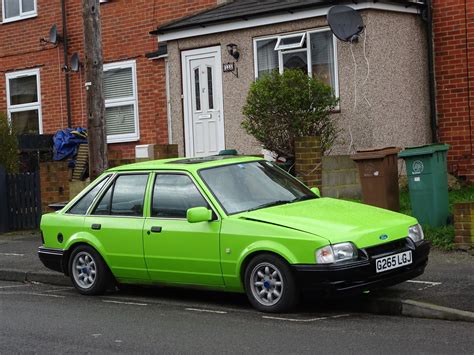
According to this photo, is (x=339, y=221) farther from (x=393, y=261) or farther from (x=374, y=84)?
(x=374, y=84)

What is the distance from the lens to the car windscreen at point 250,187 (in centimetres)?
865

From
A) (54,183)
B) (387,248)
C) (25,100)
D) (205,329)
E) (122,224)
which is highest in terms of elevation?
(25,100)

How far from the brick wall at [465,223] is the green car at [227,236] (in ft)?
6.00

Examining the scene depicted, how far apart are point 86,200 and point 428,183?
4.29 metres

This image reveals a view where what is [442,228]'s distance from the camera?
1080cm

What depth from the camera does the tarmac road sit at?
6699 millimetres

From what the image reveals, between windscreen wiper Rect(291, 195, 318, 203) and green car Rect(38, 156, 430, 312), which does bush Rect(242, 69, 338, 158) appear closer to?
green car Rect(38, 156, 430, 312)

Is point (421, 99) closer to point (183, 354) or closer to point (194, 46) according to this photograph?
point (194, 46)

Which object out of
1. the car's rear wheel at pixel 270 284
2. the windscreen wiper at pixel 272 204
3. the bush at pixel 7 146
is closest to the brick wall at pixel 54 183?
the bush at pixel 7 146

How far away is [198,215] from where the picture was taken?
8.27 m

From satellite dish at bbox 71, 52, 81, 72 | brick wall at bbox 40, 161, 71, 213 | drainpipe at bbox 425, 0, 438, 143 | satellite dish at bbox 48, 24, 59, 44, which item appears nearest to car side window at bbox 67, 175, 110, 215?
brick wall at bbox 40, 161, 71, 213

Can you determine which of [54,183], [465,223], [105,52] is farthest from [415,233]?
[105,52]

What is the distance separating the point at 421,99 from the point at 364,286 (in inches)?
327

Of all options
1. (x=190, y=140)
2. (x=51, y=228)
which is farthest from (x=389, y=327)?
(x=190, y=140)
